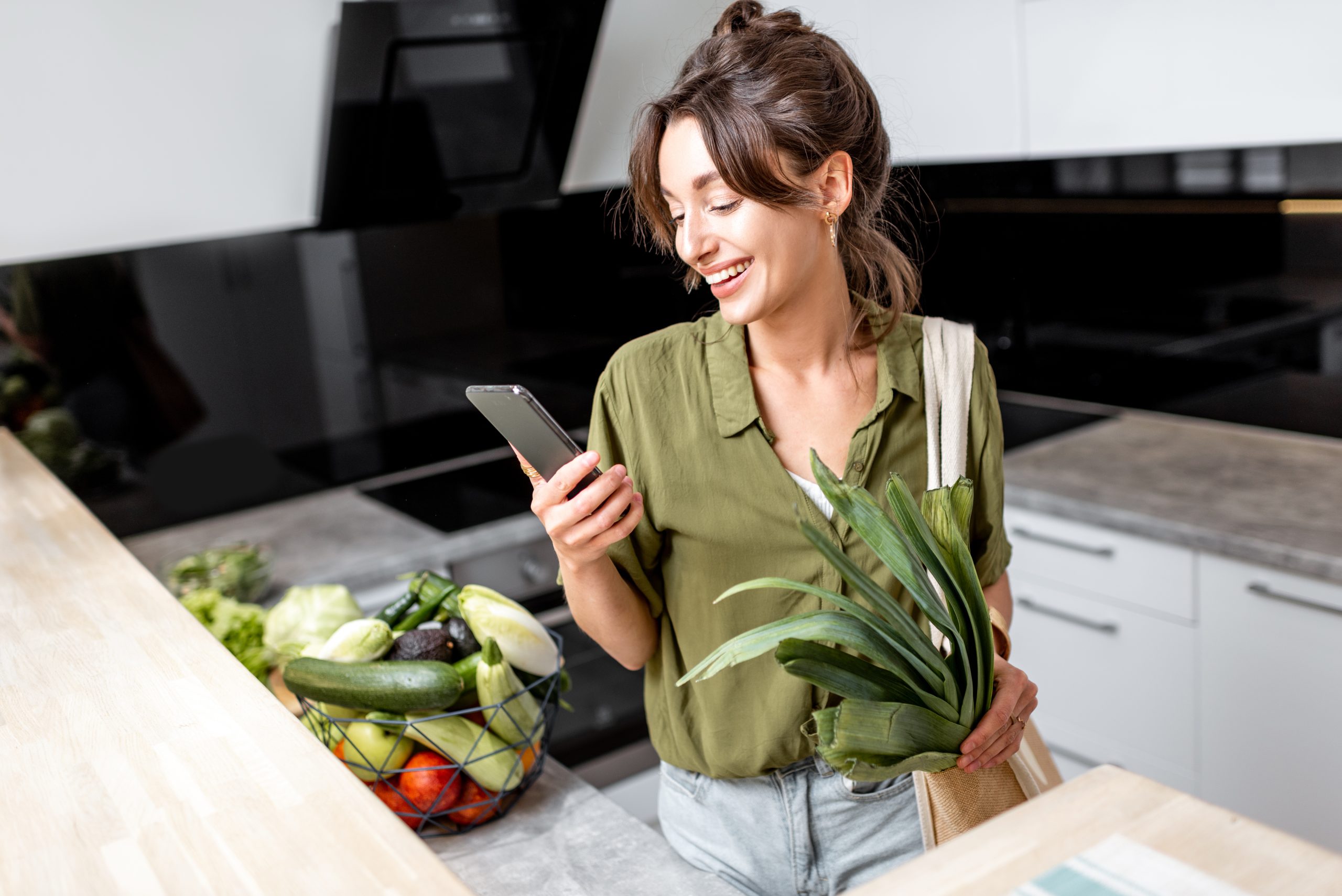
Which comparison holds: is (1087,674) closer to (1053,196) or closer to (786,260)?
(1053,196)

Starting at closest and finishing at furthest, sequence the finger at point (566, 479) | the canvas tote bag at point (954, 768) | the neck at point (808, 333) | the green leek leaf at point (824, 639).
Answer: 1. the green leek leaf at point (824, 639)
2. the finger at point (566, 479)
3. the canvas tote bag at point (954, 768)
4. the neck at point (808, 333)

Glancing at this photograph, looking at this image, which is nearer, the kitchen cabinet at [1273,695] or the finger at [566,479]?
the finger at [566,479]

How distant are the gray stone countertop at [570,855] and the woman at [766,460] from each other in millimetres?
54

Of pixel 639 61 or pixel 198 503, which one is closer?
pixel 198 503

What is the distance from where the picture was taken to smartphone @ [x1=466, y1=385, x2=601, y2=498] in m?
0.81

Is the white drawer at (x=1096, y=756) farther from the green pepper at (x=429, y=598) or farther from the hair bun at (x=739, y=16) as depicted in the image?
the hair bun at (x=739, y=16)

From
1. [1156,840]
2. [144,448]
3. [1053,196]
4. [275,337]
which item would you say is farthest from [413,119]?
[1156,840]

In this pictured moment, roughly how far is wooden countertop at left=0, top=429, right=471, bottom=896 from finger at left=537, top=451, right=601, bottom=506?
0.24 metres

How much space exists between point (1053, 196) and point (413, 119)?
1.37 metres

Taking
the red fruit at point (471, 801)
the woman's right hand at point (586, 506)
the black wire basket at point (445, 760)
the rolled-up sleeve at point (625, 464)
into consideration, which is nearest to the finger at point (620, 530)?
the woman's right hand at point (586, 506)

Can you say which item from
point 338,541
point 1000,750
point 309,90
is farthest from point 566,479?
point 309,90

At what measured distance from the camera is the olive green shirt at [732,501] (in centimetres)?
106

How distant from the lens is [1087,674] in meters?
2.22

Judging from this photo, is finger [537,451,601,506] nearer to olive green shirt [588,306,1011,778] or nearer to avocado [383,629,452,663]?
olive green shirt [588,306,1011,778]
